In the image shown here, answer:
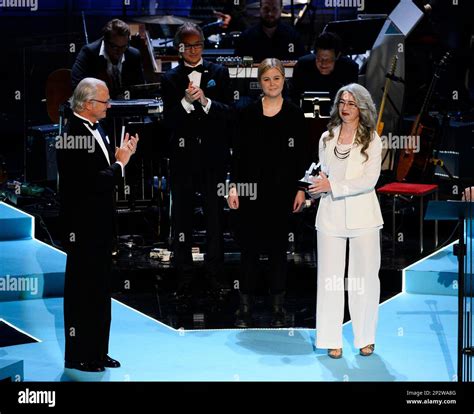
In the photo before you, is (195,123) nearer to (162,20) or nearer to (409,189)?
(409,189)

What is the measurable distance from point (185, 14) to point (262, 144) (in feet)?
22.3

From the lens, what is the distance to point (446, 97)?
35.3 ft

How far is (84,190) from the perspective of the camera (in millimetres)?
6328

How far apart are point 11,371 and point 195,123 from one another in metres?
2.66

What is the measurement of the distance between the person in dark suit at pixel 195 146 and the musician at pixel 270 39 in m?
1.93

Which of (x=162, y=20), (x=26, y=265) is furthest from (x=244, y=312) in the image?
(x=162, y=20)

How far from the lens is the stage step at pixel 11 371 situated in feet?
18.9

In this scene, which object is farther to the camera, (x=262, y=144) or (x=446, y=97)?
(x=446, y=97)

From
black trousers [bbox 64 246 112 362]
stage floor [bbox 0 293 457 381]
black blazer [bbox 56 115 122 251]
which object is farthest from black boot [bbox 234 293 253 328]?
black blazer [bbox 56 115 122 251]

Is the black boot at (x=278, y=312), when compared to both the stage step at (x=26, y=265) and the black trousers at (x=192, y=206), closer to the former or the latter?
the black trousers at (x=192, y=206)

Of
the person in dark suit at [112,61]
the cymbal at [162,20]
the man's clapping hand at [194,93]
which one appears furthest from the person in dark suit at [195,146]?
the cymbal at [162,20]

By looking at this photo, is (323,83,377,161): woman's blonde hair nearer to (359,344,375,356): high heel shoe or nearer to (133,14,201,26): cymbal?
(359,344,375,356): high heel shoe
